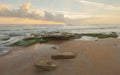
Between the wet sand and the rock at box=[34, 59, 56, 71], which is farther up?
the rock at box=[34, 59, 56, 71]

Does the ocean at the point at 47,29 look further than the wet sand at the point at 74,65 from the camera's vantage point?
Yes

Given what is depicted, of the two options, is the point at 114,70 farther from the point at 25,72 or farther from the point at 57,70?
the point at 25,72

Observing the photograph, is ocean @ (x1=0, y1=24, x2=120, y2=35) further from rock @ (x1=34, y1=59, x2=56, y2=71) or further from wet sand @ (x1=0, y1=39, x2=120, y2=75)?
rock @ (x1=34, y1=59, x2=56, y2=71)

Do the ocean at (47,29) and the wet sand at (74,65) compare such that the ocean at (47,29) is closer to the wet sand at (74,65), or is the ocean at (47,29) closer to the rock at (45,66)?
the wet sand at (74,65)

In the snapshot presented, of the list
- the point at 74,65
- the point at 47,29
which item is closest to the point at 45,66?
the point at 74,65

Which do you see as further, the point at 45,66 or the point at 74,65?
the point at 74,65

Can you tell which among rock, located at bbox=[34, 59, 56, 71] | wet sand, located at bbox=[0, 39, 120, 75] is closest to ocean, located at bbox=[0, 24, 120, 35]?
wet sand, located at bbox=[0, 39, 120, 75]

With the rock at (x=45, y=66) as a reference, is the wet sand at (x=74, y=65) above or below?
below

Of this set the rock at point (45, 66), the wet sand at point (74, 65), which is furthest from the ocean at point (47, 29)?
the rock at point (45, 66)

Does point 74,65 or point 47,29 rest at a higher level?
point 74,65

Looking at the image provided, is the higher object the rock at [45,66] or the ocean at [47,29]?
the rock at [45,66]

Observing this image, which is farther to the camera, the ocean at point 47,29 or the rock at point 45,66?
the ocean at point 47,29

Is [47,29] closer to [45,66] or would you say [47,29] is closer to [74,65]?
[74,65]

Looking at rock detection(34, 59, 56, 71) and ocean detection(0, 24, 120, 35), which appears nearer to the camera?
rock detection(34, 59, 56, 71)
